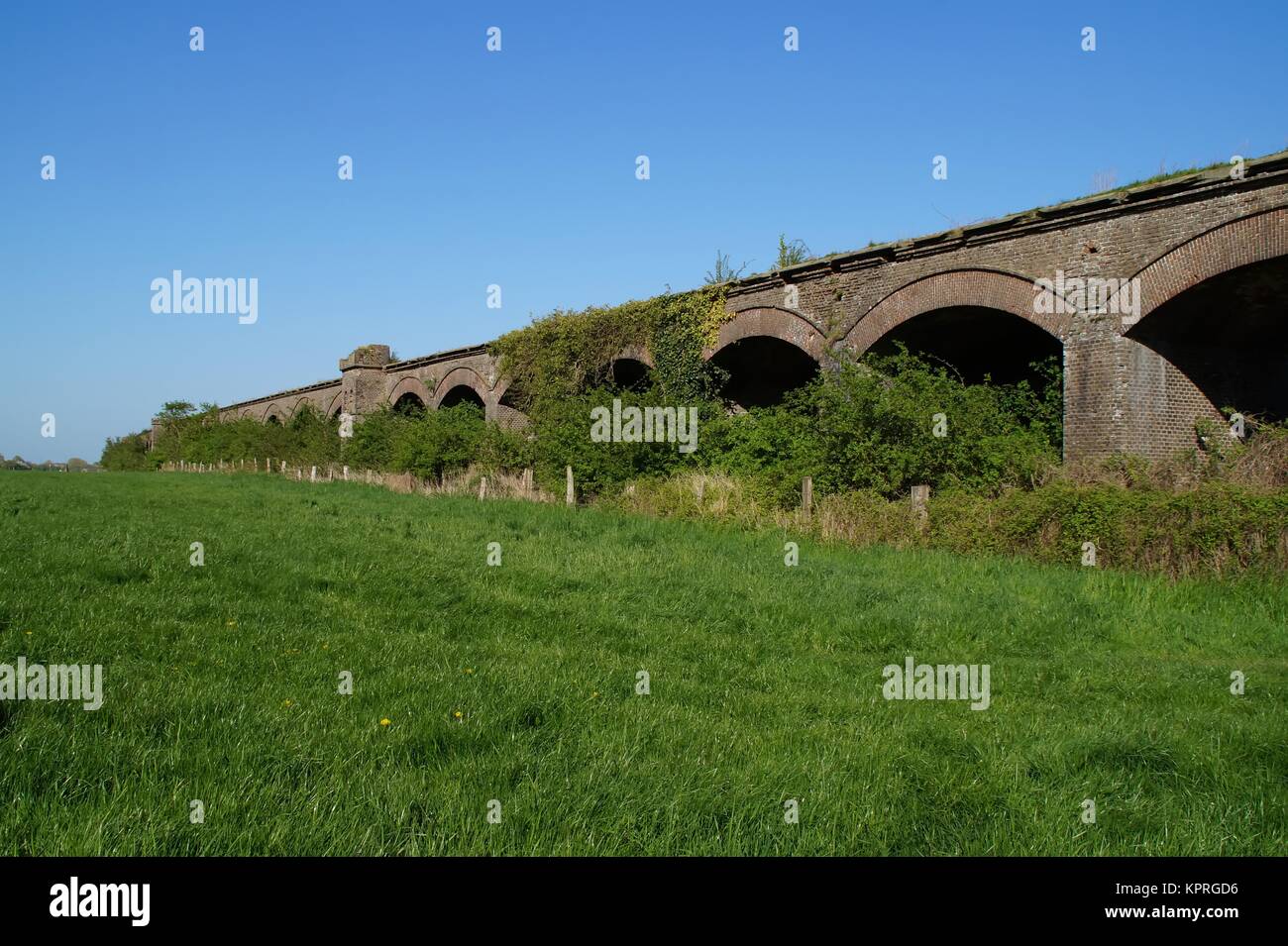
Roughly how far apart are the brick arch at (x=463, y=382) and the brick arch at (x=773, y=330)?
11969 millimetres

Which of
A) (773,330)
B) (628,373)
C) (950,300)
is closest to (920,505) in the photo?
(950,300)

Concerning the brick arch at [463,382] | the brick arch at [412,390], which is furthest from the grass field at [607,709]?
the brick arch at [412,390]

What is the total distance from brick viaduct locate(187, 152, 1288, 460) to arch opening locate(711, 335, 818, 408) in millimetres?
2035

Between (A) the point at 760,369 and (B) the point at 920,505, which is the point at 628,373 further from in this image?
(B) the point at 920,505

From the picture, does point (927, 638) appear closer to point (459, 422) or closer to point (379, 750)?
point (379, 750)

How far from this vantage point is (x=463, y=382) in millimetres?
32281

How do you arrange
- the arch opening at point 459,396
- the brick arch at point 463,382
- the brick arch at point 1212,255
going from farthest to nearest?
the arch opening at point 459,396, the brick arch at point 463,382, the brick arch at point 1212,255

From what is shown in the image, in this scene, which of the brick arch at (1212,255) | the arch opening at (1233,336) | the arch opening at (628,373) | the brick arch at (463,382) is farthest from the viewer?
the brick arch at (463,382)

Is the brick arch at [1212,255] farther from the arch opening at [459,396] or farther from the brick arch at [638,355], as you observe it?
the arch opening at [459,396]

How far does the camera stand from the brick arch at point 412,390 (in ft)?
116

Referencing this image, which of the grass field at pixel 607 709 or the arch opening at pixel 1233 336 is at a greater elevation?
the arch opening at pixel 1233 336
